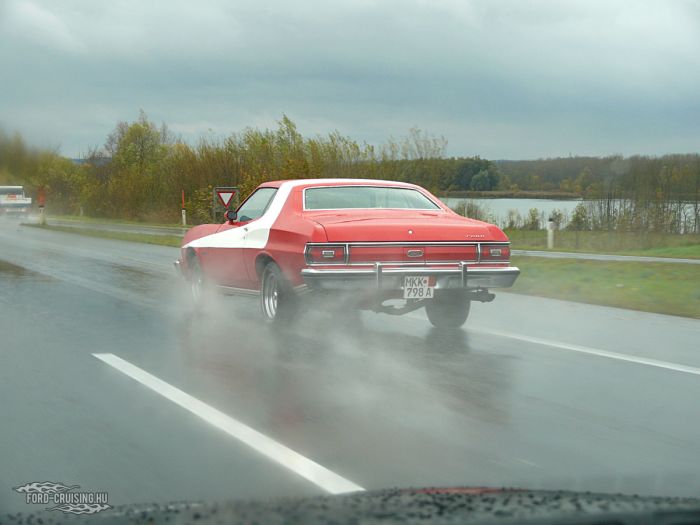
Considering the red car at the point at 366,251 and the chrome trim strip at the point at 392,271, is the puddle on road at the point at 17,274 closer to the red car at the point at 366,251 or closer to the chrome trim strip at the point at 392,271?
the red car at the point at 366,251

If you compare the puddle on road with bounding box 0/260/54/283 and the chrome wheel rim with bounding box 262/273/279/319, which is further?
the puddle on road with bounding box 0/260/54/283

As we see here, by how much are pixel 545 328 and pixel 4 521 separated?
28.0 ft

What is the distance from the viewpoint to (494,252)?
957 centimetres

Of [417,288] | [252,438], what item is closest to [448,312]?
[417,288]

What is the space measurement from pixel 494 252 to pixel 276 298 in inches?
89.5

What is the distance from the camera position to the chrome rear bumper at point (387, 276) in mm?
9031

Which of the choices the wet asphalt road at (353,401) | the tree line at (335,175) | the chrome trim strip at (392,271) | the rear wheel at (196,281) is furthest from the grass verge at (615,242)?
the chrome trim strip at (392,271)

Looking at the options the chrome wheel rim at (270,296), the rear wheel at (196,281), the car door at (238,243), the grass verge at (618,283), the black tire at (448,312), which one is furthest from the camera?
the grass verge at (618,283)

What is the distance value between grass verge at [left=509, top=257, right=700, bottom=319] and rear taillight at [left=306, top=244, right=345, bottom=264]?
499 centimetres

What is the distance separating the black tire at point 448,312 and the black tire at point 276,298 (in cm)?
152

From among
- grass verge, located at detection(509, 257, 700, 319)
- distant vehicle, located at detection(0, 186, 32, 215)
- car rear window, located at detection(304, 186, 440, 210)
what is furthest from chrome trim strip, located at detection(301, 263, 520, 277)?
distant vehicle, located at detection(0, 186, 32, 215)

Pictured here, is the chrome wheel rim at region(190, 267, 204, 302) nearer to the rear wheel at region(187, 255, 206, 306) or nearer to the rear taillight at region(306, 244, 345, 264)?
the rear wheel at region(187, 255, 206, 306)

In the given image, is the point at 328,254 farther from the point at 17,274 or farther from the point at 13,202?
the point at 13,202

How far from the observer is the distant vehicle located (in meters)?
56.3
